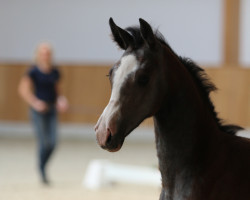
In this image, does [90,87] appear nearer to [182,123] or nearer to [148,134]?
[148,134]

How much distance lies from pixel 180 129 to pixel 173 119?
0.06m

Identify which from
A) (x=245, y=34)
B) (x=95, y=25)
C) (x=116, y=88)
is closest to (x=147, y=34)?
(x=116, y=88)

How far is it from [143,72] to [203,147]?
1.68 feet

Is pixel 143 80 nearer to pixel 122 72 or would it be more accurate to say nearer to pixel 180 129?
pixel 122 72

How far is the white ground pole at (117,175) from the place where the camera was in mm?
8297

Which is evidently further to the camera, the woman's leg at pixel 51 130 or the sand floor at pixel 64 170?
the woman's leg at pixel 51 130

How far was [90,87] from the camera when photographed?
13758 mm

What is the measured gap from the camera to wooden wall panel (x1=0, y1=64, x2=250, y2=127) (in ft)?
41.2

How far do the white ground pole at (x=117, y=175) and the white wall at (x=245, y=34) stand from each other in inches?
262

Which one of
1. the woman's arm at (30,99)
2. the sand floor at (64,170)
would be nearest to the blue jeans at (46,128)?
the woman's arm at (30,99)

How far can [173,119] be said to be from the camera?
10.6 feet

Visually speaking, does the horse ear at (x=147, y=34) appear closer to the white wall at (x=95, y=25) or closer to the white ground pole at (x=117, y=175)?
the white ground pole at (x=117, y=175)

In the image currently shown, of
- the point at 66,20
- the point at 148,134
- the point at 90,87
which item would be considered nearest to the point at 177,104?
the point at 90,87

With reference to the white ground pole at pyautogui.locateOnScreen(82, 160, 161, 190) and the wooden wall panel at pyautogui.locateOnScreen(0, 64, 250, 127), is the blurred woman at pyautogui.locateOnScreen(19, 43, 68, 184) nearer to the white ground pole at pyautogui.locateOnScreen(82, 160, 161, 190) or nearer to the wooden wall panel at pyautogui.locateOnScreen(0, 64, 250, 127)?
the white ground pole at pyautogui.locateOnScreen(82, 160, 161, 190)
